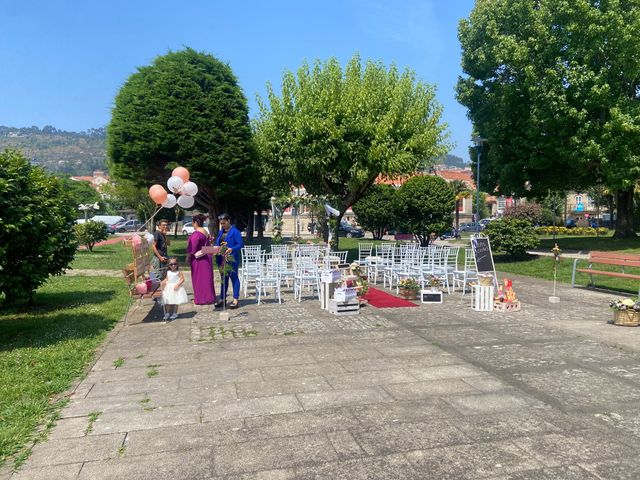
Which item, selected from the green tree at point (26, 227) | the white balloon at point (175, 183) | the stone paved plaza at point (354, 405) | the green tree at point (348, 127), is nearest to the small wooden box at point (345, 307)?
the stone paved plaza at point (354, 405)

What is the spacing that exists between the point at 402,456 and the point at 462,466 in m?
0.41

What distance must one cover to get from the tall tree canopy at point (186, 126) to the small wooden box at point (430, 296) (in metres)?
9.91

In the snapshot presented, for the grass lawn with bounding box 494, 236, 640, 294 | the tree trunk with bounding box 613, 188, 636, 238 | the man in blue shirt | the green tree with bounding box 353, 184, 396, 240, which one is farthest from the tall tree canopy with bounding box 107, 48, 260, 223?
the green tree with bounding box 353, 184, 396, 240

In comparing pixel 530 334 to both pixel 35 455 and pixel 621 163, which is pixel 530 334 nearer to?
pixel 35 455

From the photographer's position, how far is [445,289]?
12.9m

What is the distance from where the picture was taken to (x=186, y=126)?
1792 cm

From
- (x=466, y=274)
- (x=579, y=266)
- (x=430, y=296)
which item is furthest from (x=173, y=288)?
(x=579, y=266)

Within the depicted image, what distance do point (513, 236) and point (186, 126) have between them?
12.3 metres

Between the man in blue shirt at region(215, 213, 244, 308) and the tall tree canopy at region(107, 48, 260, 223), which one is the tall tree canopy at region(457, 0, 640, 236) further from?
the man in blue shirt at region(215, 213, 244, 308)

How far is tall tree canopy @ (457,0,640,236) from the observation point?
18.3 meters

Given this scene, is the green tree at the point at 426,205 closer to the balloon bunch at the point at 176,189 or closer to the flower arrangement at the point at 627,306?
the balloon bunch at the point at 176,189

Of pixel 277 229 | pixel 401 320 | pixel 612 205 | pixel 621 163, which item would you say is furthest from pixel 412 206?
pixel 612 205

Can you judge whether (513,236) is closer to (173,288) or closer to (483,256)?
(483,256)

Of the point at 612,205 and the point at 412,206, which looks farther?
the point at 612,205
